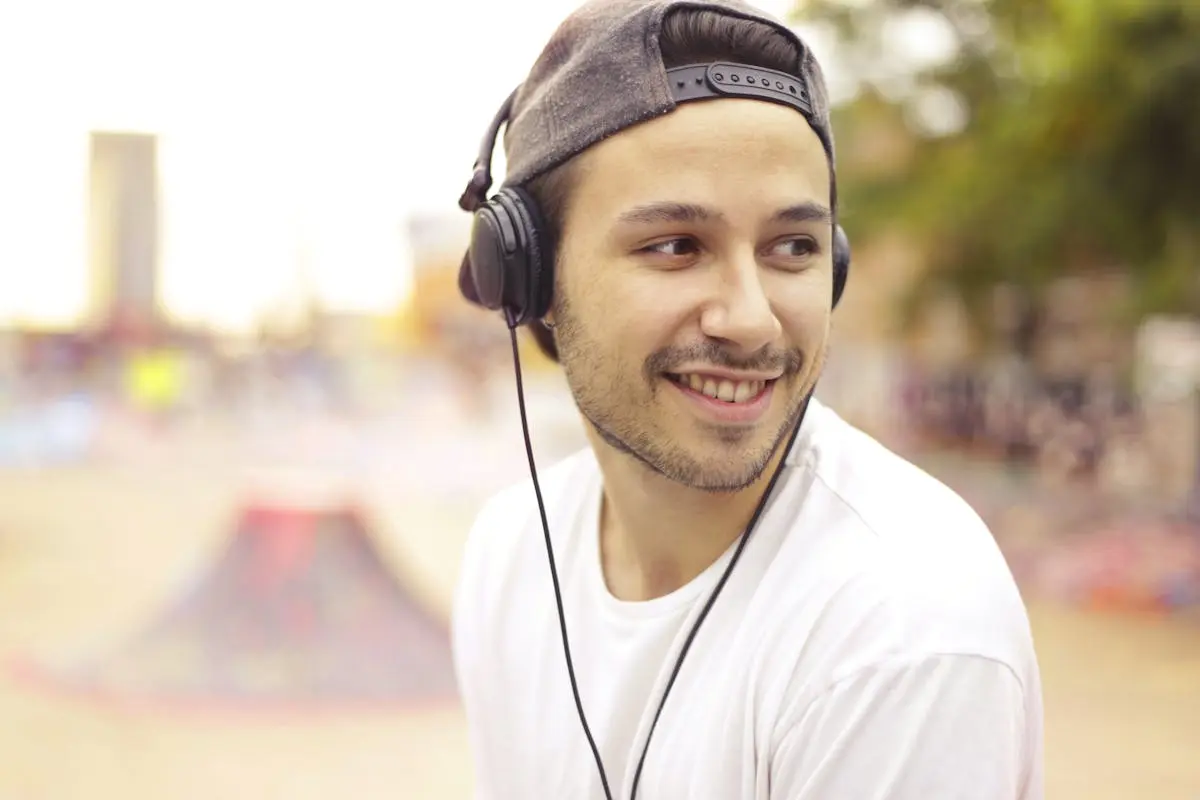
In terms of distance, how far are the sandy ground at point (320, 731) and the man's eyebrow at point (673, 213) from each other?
322 cm

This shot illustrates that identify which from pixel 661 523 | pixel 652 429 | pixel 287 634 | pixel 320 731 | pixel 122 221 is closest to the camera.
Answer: pixel 652 429

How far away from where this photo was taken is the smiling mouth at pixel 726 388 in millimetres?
1321

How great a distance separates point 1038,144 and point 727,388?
8.52 meters

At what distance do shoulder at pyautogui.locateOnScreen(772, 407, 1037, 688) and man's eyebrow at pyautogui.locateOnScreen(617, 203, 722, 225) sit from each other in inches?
14.5

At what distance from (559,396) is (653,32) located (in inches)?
578

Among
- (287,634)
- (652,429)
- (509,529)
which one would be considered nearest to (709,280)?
(652,429)

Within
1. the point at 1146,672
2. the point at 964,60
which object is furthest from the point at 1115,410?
the point at 1146,672

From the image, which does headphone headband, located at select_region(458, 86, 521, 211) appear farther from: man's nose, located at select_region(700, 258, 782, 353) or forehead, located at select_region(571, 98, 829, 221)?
man's nose, located at select_region(700, 258, 782, 353)

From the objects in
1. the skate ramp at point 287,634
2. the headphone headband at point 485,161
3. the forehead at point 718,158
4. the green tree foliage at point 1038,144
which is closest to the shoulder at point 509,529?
→ the headphone headband at point 485,161

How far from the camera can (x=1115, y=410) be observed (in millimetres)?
10266

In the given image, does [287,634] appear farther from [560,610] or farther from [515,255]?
[515,255]

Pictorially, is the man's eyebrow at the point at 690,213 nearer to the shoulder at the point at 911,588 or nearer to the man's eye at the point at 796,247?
the man's eye at the point at 796,247

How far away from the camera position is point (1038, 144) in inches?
350

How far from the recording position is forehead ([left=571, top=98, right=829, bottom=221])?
4.23 feet
